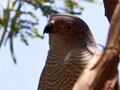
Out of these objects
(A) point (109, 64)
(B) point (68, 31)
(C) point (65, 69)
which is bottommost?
(C) point (65, 69)

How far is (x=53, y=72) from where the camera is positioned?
7.56 feet

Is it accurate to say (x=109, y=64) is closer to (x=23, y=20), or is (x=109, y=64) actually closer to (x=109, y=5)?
(x=109, y=5)

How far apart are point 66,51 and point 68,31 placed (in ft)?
0.47

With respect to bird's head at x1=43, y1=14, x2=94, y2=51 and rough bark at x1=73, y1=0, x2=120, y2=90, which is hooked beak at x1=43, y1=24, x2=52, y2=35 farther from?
rough bark at x1=73, y1=0, x2=120, y2=90

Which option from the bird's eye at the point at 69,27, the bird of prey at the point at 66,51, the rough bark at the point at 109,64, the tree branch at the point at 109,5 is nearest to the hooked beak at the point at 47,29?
the bird of prey at the point at 66,51

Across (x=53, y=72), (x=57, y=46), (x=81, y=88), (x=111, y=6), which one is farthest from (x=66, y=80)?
(x=81, y=88)

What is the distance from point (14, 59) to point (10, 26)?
1.07ft

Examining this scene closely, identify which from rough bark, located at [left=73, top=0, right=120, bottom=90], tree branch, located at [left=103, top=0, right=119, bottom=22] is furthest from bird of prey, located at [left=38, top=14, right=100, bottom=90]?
rough bark, located at [left=73, top=0, right=120, bottom=90]

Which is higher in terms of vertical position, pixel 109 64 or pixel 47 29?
pixel 109 64

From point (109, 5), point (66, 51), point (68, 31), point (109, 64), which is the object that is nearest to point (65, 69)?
point (66, 51)

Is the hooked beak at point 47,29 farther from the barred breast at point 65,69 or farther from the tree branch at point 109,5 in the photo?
the tree branch at point 109,5

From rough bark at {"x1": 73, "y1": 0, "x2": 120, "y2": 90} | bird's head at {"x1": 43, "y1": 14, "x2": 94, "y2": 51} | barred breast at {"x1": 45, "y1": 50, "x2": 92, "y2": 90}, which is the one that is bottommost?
barred breast at {"x1": 45, "y1": 50, "x2": 92, "y2": 90}

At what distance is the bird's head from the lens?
7.70 feet

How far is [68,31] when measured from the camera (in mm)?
2402
